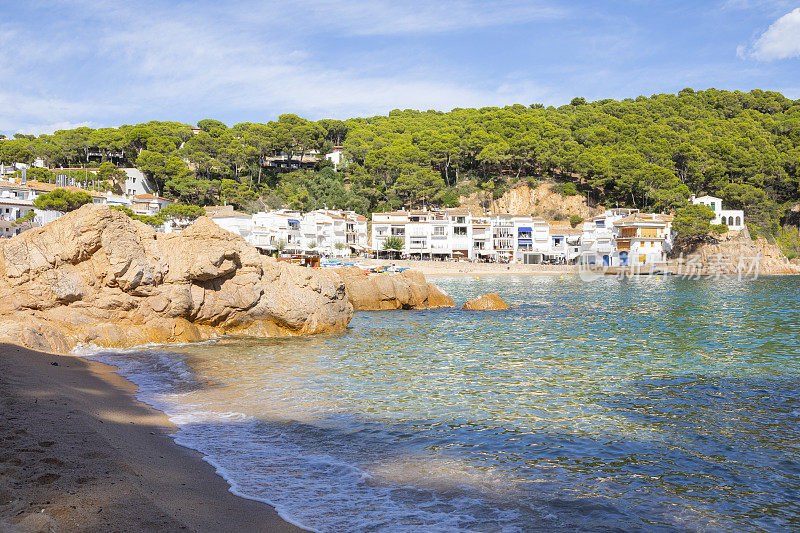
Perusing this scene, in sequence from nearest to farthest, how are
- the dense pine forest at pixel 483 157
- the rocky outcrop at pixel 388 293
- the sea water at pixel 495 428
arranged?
the sea water at pixel 495 428 < the rocky outcrop at pixel 388 293 < the dense pine forest at pixel 483 157

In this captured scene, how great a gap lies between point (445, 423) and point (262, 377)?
5562 mm

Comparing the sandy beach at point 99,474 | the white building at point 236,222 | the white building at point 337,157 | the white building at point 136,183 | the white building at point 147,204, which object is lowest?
the sandy beach at point 99,474

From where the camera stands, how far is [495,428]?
990cm

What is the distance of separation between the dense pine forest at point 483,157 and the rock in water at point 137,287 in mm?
73960

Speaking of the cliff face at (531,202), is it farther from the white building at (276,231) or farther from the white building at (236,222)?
the white building at (236,222)

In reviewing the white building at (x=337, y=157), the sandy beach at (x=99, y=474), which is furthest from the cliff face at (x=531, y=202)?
the sandy beach at (x=99, y=474)

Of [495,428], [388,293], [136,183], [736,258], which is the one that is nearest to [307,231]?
[136,183]

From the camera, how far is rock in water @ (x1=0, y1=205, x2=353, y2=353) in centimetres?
1688

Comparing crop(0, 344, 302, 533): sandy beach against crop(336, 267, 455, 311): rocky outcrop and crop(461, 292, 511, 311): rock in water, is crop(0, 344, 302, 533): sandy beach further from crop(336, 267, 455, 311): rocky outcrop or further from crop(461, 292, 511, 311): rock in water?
crop(461, 292, 511, 311): rock in water

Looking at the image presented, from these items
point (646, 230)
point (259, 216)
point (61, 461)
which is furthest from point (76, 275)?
point (646, 230)

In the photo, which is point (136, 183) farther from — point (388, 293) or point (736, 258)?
point (736, 258)

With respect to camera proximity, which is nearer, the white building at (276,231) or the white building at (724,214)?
the white building at (276,231)

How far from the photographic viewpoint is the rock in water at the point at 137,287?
1688cm

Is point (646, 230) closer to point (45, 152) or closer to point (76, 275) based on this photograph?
point (76, 275)
